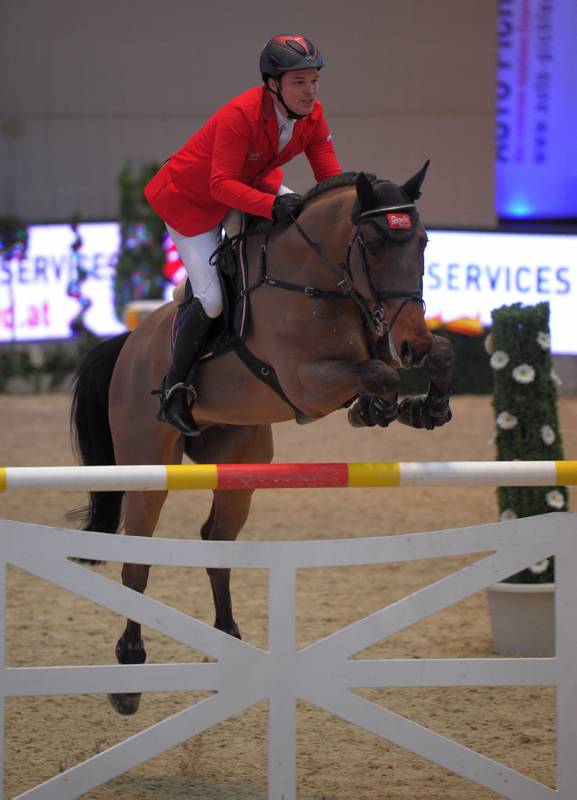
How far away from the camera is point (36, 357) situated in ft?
48.3

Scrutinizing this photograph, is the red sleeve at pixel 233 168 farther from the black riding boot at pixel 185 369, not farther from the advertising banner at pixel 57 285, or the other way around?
the advertising banner at pixel 57 285

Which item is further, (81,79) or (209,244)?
(81,79)

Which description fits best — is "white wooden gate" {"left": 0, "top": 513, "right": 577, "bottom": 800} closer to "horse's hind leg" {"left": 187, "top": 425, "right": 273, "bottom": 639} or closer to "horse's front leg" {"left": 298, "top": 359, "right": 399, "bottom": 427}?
"horse's front leg" {"left": 298, "top": 359, "right": 399, "bottom": 427}

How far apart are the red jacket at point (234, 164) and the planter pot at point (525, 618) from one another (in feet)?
6.27

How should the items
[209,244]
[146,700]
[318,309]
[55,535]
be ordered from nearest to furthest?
[55,535] < [318,309] < [209,244] < [146,700]

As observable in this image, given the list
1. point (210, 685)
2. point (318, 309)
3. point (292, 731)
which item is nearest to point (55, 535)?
point (210, 685)

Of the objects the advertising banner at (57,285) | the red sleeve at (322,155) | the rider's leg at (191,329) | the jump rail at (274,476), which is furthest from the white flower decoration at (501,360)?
the advertising banner at (57,285)

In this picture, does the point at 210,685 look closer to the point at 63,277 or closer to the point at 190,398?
the point at 190,398

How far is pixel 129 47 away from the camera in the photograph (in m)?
15.7

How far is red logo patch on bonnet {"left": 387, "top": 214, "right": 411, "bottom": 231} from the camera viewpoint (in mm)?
3160

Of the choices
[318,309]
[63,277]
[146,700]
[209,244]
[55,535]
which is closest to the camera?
[55,535]

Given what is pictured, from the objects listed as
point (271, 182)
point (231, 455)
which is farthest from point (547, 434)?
point (271, 182)

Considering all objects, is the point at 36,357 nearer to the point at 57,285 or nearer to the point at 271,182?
the point at 57,285

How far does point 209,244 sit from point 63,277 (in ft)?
37.0
